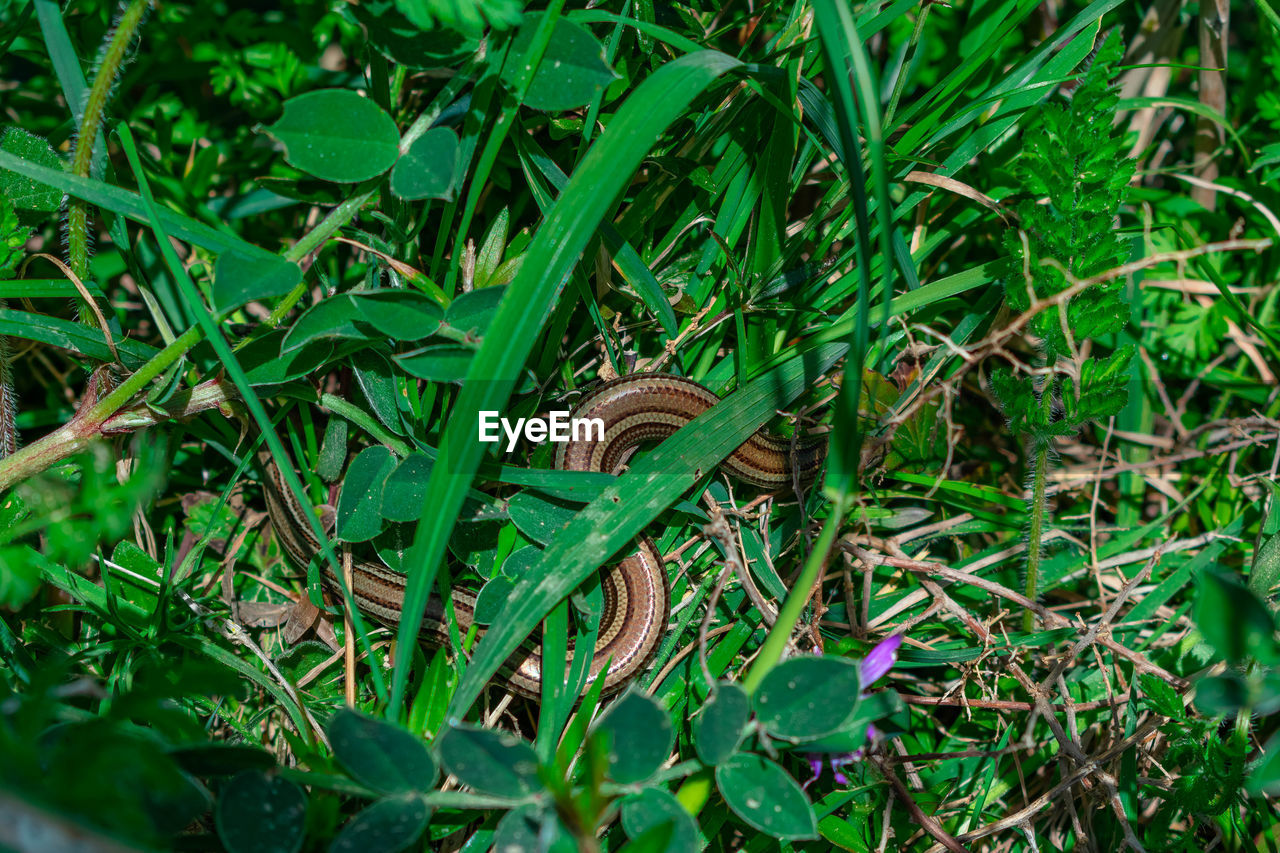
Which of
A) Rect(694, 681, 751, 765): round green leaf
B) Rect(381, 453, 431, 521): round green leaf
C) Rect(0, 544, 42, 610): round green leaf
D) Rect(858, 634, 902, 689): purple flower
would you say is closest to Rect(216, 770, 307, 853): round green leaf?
Rect(0, 544, 42, 610): round green leaf

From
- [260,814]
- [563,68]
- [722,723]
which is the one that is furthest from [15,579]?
[563,68]

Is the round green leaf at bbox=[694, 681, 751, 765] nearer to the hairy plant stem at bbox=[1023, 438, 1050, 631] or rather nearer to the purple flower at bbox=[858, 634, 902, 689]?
the purple flower at bbox=[858, 634, 902, 689]

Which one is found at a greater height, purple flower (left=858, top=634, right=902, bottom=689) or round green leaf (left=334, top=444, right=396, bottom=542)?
round green leaf (left=334, top=444, right=396, bottom=542)

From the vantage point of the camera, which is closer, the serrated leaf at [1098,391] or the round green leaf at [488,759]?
the round green leaf at [488,759]

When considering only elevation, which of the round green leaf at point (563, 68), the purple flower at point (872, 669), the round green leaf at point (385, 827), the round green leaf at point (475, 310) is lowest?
the purple flower at point (872, 669)

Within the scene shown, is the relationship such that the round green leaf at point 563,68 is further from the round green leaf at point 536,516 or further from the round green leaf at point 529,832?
the round green leaf at point 529,832

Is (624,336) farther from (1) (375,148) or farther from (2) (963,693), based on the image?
(2) (963,693)

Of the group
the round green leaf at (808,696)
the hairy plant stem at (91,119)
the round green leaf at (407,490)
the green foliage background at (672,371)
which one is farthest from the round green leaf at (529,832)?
the hairy plant stem at (91,119)
